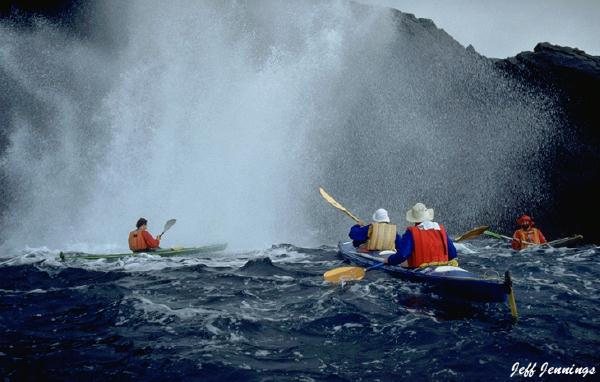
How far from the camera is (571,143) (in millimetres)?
32000

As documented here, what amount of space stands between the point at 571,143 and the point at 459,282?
1197 inches

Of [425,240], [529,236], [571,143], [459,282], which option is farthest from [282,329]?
Result: [571,143]

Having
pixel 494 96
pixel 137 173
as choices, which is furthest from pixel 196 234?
pixel 494 96

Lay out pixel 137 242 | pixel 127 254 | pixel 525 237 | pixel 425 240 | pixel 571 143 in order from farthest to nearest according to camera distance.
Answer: pixel 571 143, pixel 525 237, pixel 137 242, pixel 127 254, pixel 425 240

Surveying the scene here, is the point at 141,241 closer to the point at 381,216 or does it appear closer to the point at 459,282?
the point at 381,216

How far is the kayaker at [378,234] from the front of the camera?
11.8 meters

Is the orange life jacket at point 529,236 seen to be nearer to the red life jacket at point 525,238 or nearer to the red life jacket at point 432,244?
the red life jacket at point 525,238

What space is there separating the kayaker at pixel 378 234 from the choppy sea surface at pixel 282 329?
A: 1594 mm

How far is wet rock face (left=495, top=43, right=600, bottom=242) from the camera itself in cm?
3094

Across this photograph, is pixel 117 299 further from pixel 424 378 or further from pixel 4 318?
pixel 424 378

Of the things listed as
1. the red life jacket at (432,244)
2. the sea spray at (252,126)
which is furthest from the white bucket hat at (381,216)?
the sea spray at (252,126)
